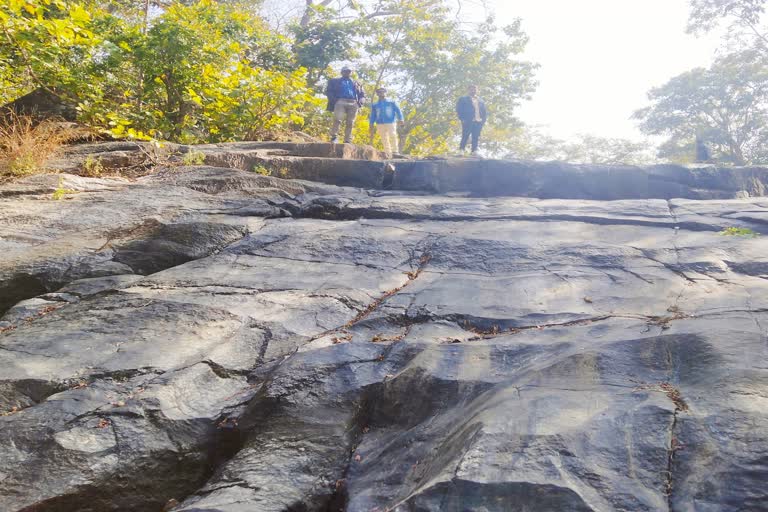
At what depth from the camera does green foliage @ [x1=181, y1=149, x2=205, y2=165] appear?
7761 mm

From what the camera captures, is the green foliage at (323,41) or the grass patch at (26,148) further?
the green foliage at (323,41)

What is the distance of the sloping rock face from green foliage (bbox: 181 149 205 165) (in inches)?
75.1

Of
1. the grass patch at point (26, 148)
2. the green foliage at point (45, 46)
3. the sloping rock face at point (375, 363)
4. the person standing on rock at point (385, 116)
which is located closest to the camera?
the sloping rock face at point (375, 363)

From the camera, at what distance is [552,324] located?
3.67 metres

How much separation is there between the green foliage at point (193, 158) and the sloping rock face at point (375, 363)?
1.91 m

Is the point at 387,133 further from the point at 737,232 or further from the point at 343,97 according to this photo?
the point at 737,232

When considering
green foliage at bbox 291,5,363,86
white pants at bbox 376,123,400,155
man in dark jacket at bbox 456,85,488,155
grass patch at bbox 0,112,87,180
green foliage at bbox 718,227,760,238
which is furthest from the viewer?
green foliage at bbox 291,5,363,86

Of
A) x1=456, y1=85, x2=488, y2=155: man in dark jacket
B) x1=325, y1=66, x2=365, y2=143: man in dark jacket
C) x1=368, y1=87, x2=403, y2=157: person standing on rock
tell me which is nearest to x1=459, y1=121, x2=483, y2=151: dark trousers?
x1=456, y1=85, x2=488, y2=155: man in dark jacket

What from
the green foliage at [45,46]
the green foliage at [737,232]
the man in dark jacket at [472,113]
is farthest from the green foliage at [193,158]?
the green foliage at [737,232]

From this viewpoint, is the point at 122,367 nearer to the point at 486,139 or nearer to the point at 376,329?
the point at 376,329

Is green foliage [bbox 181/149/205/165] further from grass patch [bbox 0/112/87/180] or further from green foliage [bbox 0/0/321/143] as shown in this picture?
grass patch [bbox 0/112/87/180]

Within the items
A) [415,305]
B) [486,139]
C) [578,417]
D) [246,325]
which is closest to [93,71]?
[246,325]

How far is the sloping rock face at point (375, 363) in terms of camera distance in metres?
2.08

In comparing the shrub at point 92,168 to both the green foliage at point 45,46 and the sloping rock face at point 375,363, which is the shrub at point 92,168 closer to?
the sloping rock face at point 375,363
